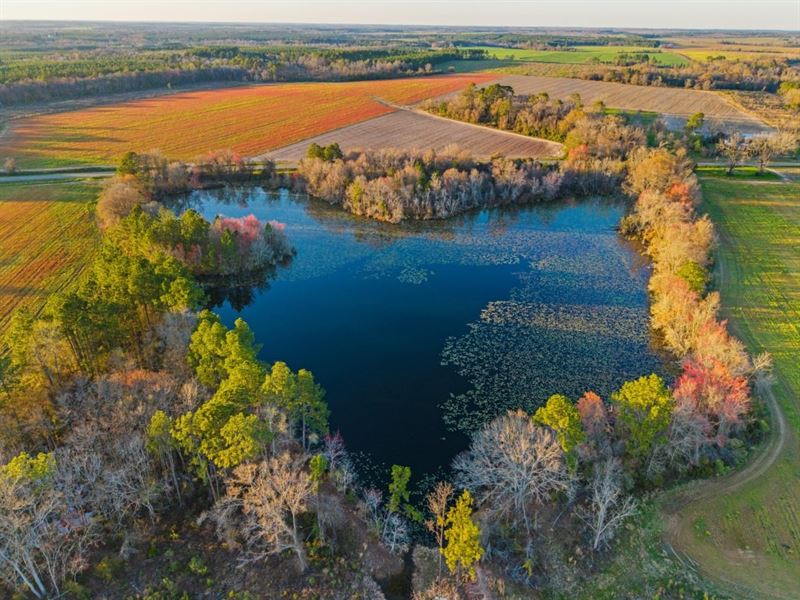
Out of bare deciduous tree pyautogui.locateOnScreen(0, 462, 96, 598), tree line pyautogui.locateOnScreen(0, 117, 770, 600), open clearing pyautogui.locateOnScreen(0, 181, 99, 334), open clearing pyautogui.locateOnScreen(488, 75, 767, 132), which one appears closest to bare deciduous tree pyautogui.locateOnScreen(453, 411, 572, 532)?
tree line pyautogui.locateOnScreen(0, 117, 770, 600)

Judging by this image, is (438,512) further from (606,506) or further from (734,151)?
(734,151)

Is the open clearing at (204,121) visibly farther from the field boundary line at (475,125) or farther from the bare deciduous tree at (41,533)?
the bare deciduous tree at (41,533)

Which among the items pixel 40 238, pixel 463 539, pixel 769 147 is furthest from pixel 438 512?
pixel 769 147

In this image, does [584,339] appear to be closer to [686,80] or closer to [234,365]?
[234,365]

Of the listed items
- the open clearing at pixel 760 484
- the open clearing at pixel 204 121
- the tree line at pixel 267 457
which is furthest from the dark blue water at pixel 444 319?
the open clearing at pixel 204 121

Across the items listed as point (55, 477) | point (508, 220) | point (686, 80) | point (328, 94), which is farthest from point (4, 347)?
point (686, 80)

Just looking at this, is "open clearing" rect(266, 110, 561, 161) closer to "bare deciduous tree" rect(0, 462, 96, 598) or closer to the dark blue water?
the dark blue water
